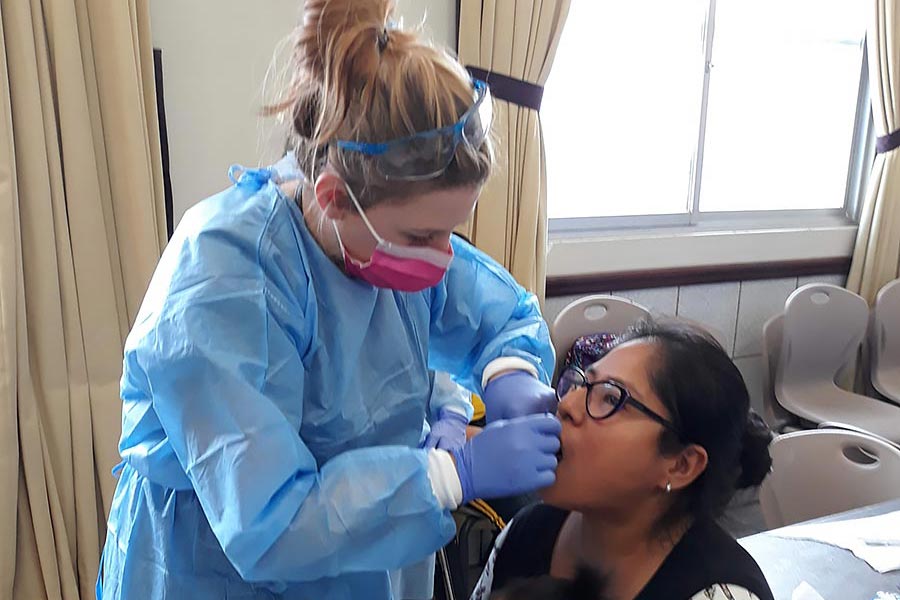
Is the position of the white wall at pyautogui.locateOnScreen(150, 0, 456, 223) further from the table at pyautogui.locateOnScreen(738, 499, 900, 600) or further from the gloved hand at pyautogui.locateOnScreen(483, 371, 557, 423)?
the table at pyautogui.locateOnScreen(738, 499, 900, 600)

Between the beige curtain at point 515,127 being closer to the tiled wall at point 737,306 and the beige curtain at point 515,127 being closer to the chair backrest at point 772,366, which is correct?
the tiled wall at point 737,306

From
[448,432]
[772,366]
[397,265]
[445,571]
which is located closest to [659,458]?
[448,432]

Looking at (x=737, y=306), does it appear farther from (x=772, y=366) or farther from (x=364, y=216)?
(x=364, y=216)

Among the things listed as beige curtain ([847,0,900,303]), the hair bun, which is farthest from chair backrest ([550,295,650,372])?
the hair bun

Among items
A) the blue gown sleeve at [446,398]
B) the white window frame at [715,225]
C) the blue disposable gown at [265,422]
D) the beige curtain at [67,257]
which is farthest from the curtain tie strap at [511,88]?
the blue disposable gown at [265,422]

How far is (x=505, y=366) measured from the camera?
1188 mm

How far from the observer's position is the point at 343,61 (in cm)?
85

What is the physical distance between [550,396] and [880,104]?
9.29 ft

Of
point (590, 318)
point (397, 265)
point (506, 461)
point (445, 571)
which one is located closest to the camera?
point (506, 461)

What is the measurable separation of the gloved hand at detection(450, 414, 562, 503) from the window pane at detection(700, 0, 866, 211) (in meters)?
2.58

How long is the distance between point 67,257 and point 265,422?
143 cm

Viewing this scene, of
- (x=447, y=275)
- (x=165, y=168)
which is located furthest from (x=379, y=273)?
(x=165, y=168)

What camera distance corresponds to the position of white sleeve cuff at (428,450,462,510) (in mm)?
866

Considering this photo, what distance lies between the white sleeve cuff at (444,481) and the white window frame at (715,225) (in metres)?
2.03
